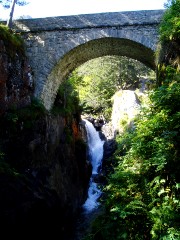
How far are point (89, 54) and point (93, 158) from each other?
29.8 ft

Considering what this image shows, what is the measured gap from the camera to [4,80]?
10211 mm

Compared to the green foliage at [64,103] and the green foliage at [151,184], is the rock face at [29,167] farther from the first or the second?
the green foliage at [151,184]

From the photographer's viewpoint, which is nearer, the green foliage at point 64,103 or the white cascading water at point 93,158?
the green foliage at point 64,103

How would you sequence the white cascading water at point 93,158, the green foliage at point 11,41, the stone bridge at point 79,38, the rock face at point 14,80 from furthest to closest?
the white cascading water at point 93,158 < the stone bridge at point 79,38 < the green foliage at point 11,41 < the rock face at point 14,80

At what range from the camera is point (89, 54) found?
13.2m

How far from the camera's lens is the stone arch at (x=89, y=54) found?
11.9 m

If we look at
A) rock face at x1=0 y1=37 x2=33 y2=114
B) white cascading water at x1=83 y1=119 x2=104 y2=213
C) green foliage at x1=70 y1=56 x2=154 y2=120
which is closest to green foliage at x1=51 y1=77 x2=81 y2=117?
rock face at x1=0 y1=37 x2=33 y2=114

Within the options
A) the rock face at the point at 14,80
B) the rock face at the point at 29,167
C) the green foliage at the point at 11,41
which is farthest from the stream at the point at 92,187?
the green foliage at the point at 11,41

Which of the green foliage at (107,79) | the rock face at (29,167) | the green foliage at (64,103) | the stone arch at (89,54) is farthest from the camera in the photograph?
the green foliage at (107,79)

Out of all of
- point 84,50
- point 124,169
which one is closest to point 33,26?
point 84,50

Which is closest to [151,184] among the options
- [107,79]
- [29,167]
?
[29,167]

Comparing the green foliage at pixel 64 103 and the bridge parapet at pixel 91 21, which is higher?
the bridge parapet at pixel 91 21

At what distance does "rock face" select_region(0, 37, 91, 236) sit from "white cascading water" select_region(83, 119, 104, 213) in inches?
88.6

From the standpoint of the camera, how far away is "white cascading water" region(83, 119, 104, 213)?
1580 cm
